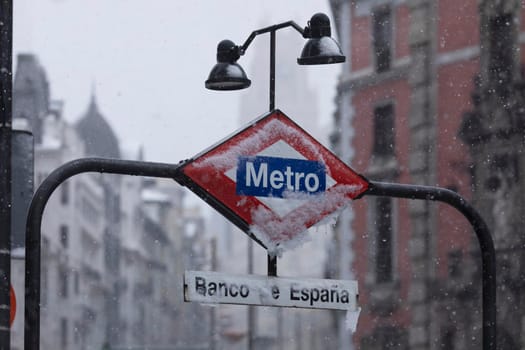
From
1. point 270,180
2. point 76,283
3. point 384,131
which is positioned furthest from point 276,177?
point 76,283

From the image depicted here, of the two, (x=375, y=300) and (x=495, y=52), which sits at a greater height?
(x=495, y=52)

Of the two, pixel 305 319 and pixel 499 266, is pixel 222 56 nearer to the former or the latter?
pixel 499 266

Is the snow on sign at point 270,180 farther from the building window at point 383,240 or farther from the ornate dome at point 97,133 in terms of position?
the ornate dome at point 97,133

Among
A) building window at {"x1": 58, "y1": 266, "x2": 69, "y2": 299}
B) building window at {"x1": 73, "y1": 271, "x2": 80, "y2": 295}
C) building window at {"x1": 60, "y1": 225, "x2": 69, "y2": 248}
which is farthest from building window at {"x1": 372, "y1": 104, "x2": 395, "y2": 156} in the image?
building window at {"x1": 73, "y1": 271, "x2": 80, "y2": 295}

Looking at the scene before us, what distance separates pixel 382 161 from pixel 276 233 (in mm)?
24899

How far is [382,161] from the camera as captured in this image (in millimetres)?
34156

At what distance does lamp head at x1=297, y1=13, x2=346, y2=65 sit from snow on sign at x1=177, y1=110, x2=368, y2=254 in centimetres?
60

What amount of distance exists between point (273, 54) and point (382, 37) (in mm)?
25571

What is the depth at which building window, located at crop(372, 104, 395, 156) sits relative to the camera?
3400 cm

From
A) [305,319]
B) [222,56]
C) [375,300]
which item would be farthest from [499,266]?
[305,319]

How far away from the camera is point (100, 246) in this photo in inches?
3300

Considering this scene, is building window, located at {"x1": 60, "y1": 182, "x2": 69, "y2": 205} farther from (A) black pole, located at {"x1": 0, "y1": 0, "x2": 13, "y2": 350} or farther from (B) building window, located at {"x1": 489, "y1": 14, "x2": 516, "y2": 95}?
(A) black pole, located at {"x1": 0, "y1": 0, "x2": 13, "y2": 350}

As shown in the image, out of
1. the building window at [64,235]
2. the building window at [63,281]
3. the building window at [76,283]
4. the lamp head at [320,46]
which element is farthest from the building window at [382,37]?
the building window at [76,283]

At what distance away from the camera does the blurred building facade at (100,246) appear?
6825 centimetres
